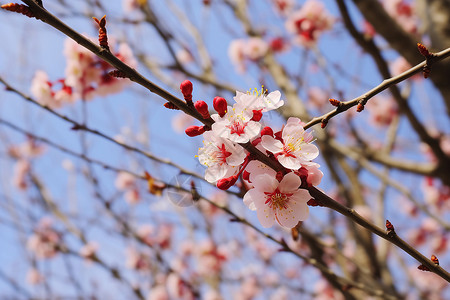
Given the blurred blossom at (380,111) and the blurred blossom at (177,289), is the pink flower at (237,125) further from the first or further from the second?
the blurred blossom at (380,111)

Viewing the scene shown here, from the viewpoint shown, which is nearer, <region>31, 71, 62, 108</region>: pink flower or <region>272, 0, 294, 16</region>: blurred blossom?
<region>31, 71, 62, 108</region>: pink flower

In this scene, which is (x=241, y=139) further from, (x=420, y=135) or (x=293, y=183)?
(x=420, y=135)

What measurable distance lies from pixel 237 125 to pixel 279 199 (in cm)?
24

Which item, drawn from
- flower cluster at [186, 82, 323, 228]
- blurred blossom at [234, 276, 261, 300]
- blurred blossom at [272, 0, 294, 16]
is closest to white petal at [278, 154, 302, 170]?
flower cluster at [186, 82, 323, 228]

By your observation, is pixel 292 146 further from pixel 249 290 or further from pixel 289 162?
pixel 249 290

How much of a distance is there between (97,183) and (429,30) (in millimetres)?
2466

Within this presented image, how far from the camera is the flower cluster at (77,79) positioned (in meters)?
1.81

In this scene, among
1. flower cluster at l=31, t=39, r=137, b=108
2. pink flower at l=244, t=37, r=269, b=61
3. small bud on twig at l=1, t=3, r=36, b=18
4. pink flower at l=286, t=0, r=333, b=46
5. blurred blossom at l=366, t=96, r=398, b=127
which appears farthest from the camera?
blurred blossom at l=366, t=96, r=398, b=127

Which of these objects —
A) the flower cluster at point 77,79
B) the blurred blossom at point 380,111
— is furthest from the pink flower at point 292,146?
the blurred blossom at point 380,111

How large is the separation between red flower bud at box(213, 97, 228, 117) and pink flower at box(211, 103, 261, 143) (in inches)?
0.5

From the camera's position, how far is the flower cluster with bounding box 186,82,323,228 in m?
0.81

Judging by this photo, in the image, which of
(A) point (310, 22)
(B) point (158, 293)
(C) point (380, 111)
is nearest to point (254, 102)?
(A) point (310, 22)

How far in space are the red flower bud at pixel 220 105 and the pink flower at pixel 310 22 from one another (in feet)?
9.73

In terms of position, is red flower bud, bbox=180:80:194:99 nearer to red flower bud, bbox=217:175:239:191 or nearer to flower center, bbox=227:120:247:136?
flower center, bbox=227:120:247:136
